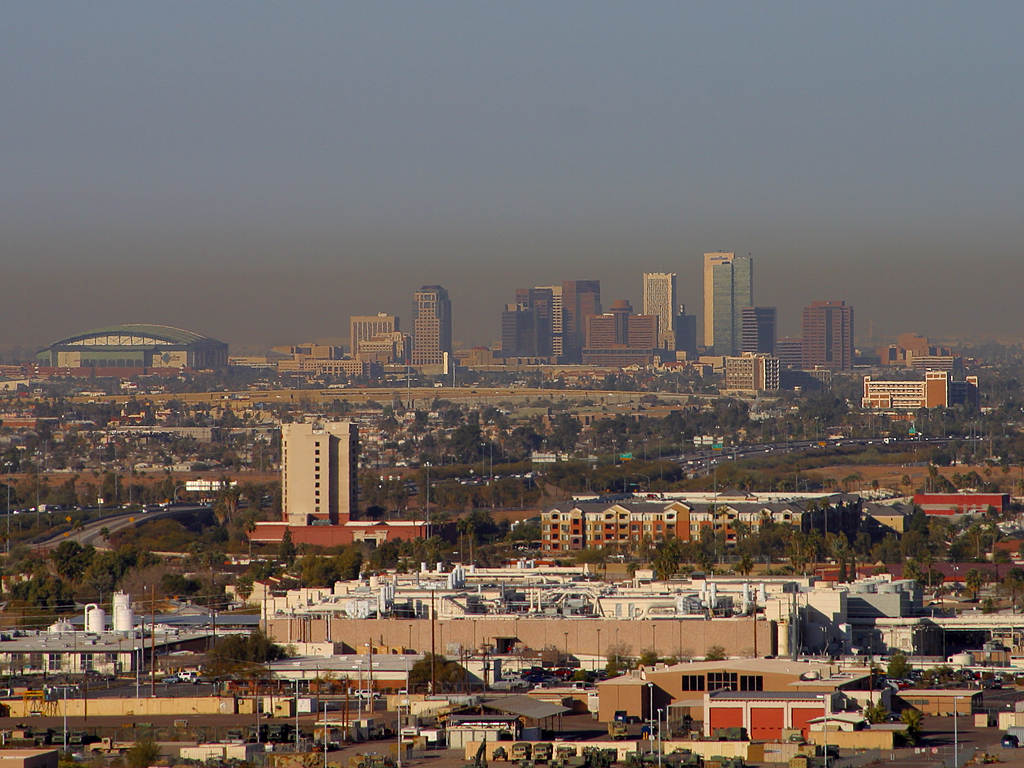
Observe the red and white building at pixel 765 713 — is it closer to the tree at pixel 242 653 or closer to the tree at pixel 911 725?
the tree at pixel 911 725

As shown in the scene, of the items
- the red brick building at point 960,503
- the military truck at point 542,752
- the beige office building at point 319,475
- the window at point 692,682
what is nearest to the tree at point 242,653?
the window at point 692,682

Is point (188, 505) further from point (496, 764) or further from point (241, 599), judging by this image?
point (496, 764)

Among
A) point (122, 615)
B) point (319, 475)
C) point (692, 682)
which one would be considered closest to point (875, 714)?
point (692, 682)

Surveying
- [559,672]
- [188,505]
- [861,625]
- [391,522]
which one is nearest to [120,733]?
[559,672]

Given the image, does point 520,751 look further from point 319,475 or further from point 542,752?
point 319,475

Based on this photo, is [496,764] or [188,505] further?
[188,505]

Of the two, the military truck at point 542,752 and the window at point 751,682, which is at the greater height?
the window at point 751,682
